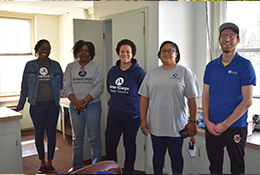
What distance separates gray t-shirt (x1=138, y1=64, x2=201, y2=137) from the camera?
1551 millimetres

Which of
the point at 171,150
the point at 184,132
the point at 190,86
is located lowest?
the point at 171,150

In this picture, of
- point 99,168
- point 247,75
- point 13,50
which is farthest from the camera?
point 13,50

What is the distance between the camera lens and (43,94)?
1.54 m

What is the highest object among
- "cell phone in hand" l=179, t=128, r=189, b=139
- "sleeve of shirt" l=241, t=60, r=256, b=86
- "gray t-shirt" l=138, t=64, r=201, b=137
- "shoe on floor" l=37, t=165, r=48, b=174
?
"sleeve of shirt" l=241, t=60, r=256, b=86

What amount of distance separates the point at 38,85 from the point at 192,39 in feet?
4.99

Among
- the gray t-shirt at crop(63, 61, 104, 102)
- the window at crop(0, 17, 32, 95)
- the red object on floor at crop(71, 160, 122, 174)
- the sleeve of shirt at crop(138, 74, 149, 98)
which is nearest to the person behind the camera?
the red object on floor at crop(71, 160, 122, 174)

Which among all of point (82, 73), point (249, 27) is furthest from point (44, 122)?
point (249, 27)

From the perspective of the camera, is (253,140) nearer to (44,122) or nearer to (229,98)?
(229,98)

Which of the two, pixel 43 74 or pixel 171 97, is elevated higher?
pixel 43 74

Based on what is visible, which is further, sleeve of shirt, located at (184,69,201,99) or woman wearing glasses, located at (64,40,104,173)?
woman wearing glasses, located at (64,40,104,173)

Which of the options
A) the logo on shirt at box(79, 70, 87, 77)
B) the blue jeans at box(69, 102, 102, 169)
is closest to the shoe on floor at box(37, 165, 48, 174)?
the blue jeans at box(69, 102, 102, 169)

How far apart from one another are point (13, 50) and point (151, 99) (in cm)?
95

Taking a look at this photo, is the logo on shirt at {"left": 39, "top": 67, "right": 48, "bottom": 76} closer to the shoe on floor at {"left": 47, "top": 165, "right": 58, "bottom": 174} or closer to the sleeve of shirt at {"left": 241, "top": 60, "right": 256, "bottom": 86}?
the shoe on floor at {"left": 47, "top": 165, "right": 58, "bottom": 174}

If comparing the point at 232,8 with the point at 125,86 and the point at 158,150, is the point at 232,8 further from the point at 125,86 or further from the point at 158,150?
the point at 158,150
